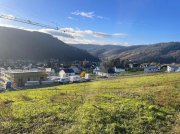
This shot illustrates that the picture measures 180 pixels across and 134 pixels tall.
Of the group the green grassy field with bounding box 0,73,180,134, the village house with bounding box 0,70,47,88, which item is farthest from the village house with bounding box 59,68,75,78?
the green grassy field with bounding box 0,73,180,134

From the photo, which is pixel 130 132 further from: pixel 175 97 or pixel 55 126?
pixel 175 97

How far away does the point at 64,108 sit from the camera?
18.7 metres

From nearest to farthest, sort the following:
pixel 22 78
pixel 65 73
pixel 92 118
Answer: pixel 92 118
pixel 22 78
pixel 65 73

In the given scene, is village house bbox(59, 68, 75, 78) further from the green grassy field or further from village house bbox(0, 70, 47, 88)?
the green grassy field

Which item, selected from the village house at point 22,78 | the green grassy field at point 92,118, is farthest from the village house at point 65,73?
the green grassy field at point 92,118

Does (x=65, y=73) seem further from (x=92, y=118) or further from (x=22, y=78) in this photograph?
(x=92, y=118)

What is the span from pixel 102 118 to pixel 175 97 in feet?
36.4

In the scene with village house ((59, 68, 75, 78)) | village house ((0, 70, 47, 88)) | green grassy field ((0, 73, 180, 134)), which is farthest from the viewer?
village house ((59, 68, 75, 78))

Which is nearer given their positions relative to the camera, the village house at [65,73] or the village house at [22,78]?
the village house at [22,78]

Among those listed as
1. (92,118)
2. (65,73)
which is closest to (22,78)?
(65,73)

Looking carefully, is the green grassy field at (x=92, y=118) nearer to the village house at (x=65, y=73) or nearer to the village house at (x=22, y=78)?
the village house at (x=22, y=78)

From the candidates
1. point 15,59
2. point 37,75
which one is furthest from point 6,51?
point 37,75

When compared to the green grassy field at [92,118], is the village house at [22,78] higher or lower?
higher

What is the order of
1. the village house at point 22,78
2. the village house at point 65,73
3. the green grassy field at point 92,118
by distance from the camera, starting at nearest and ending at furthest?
1. the green grassy field at point 92,118
2. the village house at point 22,78
3. the village house at point 65,73
